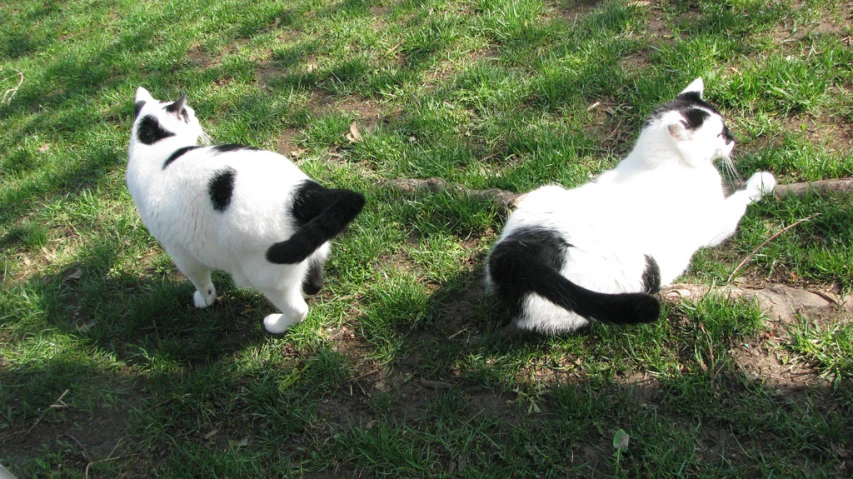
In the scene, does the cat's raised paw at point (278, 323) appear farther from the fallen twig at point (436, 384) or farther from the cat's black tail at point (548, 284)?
the cat's black tail at point (548, 284)

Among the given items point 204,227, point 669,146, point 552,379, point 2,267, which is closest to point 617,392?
point 552,379

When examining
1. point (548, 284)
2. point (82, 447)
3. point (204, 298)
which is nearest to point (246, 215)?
point (204, 298)

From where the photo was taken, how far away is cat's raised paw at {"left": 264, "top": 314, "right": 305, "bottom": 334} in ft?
9.40

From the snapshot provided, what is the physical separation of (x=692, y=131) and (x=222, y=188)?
238 centimetres

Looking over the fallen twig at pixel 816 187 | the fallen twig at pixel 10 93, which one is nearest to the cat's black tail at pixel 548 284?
the fallen twig at pixel 816 187

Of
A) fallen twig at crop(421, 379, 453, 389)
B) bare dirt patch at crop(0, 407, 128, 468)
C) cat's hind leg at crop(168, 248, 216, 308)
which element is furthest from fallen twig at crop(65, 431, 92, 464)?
fallen twig at crop(421, 379, 453, 389)

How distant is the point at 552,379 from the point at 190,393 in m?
1.78

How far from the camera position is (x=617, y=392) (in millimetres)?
2408

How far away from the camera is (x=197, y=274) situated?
289cm

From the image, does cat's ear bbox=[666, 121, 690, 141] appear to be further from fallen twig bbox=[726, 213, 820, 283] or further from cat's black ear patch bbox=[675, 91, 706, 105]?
fallen twig bbox=[726, 213, 820, 283]

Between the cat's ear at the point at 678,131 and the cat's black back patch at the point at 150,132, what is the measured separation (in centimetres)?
276

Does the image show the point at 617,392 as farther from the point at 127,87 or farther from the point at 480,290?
the point at 127,87

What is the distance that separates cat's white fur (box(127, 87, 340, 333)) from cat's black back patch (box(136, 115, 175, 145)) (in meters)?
0.21

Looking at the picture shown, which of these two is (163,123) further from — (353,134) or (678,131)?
(678,131)
